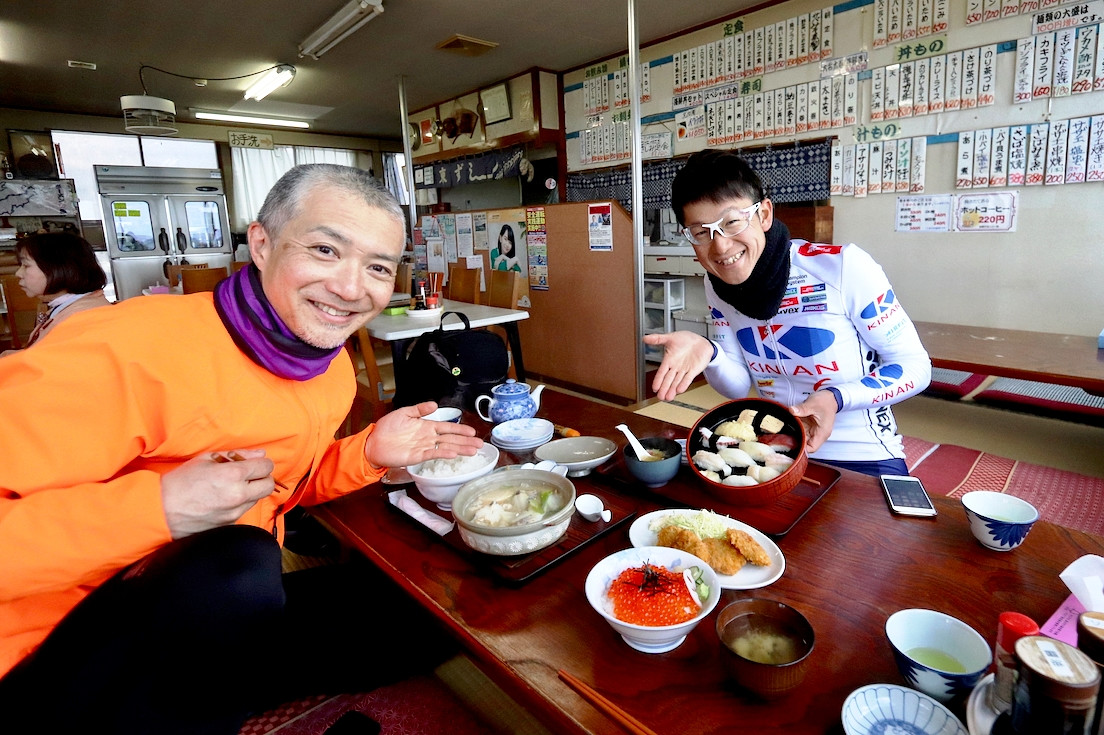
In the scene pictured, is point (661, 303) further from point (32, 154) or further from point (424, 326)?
point (32, 154)

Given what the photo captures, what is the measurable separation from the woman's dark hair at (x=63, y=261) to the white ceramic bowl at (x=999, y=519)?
11.1 feet

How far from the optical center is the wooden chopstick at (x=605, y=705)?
2.21 ft

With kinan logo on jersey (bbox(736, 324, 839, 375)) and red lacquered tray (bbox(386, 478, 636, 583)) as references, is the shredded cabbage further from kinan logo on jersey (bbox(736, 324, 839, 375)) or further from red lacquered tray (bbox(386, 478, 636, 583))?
kinan logo on jersey (bbox(736, 324, 839, 375))

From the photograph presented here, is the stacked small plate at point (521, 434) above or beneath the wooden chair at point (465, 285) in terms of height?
beneath

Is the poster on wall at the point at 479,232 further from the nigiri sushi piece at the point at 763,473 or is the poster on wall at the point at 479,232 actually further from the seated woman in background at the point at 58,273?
the nigiri sushi piece at the point at 763,473

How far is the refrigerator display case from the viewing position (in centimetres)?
754

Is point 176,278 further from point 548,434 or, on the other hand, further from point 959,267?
point 959,267

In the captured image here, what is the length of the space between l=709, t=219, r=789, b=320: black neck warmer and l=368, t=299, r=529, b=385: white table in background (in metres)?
Answer: 1.76

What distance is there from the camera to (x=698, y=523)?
1041mm

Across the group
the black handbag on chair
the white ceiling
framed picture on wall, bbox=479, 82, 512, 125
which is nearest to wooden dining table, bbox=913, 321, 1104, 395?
the black handbag on chair

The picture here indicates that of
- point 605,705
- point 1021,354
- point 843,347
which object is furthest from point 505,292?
point 605,705

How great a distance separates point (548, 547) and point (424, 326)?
2.43 meters

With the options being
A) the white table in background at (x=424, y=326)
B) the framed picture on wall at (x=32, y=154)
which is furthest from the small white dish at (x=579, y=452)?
the framed picture on wall at (x=32, y=154)

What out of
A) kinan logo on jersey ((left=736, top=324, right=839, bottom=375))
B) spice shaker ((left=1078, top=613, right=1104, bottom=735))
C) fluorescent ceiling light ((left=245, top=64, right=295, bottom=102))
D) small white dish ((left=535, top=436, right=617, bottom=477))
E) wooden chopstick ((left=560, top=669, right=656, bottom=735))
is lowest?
wooden chopstick ((left=560, top=669, right=656, bottom=735))
